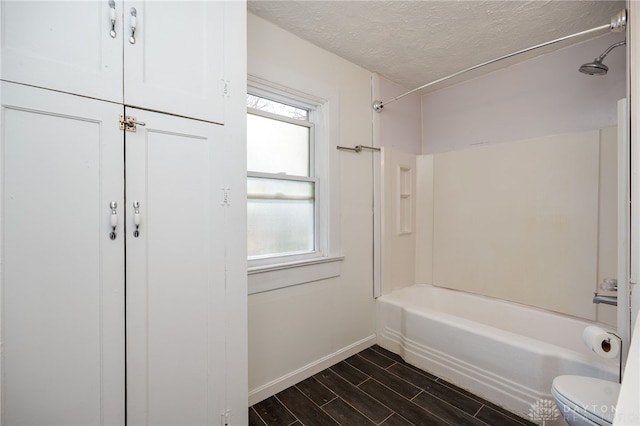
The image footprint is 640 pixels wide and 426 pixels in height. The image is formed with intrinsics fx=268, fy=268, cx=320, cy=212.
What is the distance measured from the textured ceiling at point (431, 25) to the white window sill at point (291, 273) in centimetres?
165

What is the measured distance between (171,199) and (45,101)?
0.48 m

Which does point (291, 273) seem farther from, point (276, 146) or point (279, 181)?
point (276, 146)

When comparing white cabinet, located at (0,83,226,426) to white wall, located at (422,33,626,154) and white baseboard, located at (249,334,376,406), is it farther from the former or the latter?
white wall, located at (422,33,626,154)

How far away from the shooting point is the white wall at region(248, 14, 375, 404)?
178cm

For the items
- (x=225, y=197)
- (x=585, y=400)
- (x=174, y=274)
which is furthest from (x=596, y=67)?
(x=174, y=274)

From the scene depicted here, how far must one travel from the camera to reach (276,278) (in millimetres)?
1840

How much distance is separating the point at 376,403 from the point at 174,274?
1.49m

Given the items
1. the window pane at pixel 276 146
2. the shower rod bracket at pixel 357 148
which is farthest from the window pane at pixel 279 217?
the shower rod bracket at pixel 357 148

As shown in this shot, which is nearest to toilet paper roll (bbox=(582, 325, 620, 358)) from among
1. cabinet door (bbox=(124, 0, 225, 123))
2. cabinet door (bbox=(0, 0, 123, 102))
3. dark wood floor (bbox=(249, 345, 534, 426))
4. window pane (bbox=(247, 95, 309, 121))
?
dark wood floor (bbox=(249, 345, 534, 426))

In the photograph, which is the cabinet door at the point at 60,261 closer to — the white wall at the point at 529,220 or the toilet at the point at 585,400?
the toilet at the point at 585,400

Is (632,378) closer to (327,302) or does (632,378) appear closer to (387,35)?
(327,302)

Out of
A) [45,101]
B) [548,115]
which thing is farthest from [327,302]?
[548,115]

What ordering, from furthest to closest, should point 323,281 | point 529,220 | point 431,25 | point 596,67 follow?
point 529,220 → point 323,281 → point 431,25 → point 596,67

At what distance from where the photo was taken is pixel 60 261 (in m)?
0.91
